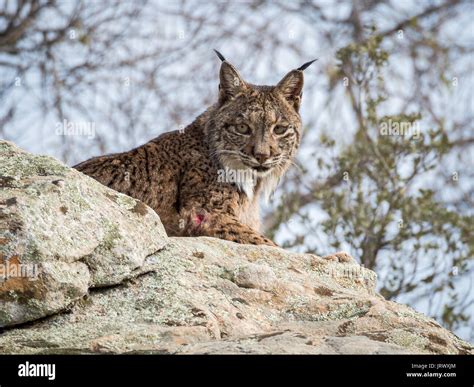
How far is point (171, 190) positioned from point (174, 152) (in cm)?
46

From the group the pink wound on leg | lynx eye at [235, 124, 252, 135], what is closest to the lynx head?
lynx eye at [235, 124, 252, 135]

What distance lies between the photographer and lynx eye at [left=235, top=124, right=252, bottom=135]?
9.18 metres

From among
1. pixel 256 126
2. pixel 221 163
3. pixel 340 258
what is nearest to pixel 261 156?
pixel 256 126

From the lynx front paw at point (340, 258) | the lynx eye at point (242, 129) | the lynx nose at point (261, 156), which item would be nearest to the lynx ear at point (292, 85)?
the lynx eye at point (242, 129)

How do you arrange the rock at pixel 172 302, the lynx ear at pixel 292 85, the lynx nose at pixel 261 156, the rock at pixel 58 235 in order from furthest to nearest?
the lynx ear at pixel 292 85
the lynx nose at pixel 261 156
the rock at pixel 58 235
the rock at pixel 172 302

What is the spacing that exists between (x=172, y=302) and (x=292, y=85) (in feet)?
13.2

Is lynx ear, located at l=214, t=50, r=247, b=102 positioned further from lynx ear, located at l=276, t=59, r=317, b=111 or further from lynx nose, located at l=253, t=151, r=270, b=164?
lynx nose, located at l=253, t=151, r=270, b=164

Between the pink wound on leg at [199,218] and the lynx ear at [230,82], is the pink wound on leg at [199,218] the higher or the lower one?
the lower one

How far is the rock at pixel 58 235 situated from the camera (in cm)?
562

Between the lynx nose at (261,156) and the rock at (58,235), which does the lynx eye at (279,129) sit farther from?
the rock at (58,235)

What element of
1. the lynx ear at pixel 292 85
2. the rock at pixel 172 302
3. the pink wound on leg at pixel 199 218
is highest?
the lynx ear at pixel 292 85

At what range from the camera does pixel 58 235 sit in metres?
5.84

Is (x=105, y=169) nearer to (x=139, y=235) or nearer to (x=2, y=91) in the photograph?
(x=139, y=235)

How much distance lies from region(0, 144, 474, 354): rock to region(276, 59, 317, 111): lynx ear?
281 centimetres
